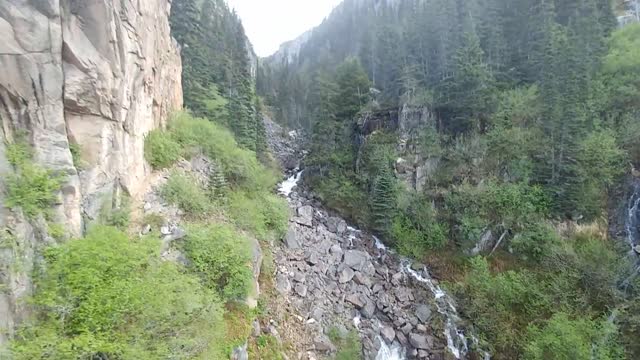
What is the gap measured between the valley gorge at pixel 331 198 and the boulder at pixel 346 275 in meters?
0.29

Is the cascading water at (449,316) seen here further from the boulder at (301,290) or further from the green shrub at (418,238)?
the boulder at (301,290)

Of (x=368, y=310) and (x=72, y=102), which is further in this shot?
(x=368, y=310)

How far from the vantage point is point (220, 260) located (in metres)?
16.5

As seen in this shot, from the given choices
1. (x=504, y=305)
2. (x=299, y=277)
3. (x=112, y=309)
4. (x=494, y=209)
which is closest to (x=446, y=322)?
(x=504, y=305)

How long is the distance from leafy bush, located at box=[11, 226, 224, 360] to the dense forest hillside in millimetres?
17216

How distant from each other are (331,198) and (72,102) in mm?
23646

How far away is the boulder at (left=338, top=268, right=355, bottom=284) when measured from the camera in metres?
24.9

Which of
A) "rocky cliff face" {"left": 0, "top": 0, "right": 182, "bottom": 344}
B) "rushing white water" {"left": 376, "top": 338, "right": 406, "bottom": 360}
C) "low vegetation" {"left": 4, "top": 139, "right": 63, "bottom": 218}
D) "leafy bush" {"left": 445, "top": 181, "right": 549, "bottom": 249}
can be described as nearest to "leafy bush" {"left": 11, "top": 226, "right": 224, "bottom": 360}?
"rocky cliff face" {"left": 0, "top": 0, "right": 182, "bottom": 344}

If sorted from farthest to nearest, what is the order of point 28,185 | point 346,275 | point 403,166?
point 403,166 → point 346,275 → point 28,185

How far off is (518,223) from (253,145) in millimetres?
24513

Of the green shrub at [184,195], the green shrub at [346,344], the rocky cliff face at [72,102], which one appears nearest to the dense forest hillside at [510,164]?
the green shrub at [346,344]

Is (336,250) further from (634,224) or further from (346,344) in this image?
(634,224)

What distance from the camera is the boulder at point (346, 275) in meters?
24.9

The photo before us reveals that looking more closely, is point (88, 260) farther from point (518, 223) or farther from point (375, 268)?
point (518, 223)
